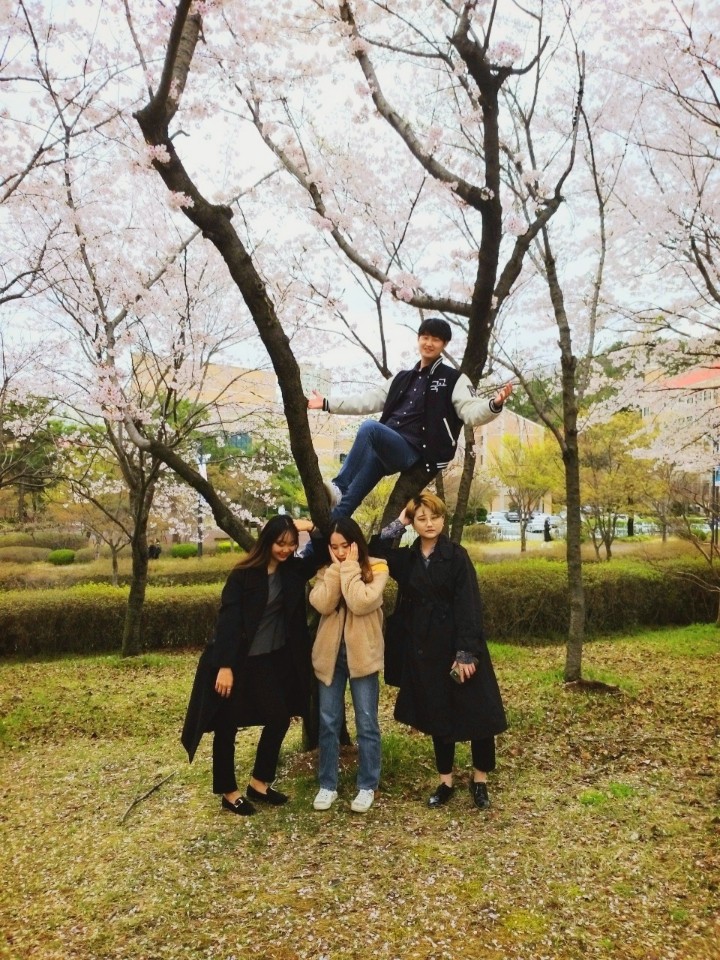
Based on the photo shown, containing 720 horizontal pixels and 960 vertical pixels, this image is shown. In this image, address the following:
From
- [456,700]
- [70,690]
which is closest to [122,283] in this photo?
[70,690]

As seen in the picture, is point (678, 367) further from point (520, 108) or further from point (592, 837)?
point (592, 837)

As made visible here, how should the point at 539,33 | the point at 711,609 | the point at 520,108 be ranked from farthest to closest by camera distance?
1. the point at 711,609
2. the point at 520,108
3. the point at 539,33

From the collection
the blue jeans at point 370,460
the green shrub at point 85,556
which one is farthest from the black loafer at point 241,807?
the green shrub at point 85,556

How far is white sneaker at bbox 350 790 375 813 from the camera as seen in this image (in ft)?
11.0

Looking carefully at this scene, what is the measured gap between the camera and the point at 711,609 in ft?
35.7

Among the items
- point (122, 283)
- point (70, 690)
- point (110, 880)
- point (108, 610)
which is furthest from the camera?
point (108, 610)

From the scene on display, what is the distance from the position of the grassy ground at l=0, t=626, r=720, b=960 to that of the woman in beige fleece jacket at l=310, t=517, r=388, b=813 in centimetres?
24

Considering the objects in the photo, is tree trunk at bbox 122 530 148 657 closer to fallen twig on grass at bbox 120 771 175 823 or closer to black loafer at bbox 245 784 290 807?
fallen twig on grass at bbox 120 771 175 823

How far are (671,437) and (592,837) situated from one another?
9673mm

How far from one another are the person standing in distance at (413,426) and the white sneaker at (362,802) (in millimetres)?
1477

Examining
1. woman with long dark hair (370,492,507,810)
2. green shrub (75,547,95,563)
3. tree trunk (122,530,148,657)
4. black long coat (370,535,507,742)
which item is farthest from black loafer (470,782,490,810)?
green shrub (75,547,95,563)

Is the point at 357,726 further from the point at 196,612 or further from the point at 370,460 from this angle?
the point at 196,612

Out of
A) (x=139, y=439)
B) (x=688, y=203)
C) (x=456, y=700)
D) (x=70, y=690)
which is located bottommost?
(x=70, y=690)

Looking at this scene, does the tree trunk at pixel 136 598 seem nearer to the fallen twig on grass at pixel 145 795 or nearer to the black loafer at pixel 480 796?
the fallen twig on grass at pixel 145 795
